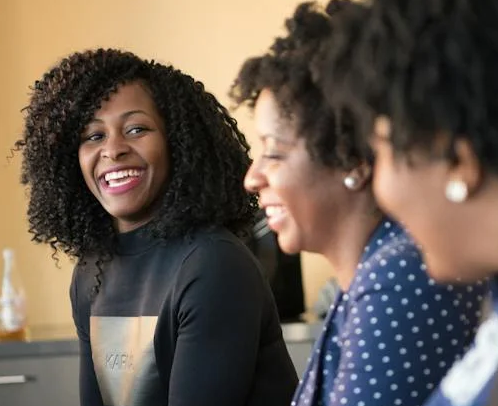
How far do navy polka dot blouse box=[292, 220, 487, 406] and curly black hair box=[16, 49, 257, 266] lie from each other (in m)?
0.57

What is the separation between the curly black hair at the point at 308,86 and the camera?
83 cm

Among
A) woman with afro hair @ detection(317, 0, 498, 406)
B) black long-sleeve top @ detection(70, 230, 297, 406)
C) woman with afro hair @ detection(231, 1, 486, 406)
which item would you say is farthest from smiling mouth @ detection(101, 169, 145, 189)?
woman with afro hair @ detection(317, 0, 498, 406)

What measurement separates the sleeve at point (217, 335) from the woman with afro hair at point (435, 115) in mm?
662

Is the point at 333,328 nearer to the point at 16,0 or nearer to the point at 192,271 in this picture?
the point at 192,271

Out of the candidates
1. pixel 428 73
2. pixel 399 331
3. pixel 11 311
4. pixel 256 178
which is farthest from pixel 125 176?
pixel 11 311

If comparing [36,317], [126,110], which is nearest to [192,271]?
[126,110]

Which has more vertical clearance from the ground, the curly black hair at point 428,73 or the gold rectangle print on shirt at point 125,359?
the curly black hair at point 428,73

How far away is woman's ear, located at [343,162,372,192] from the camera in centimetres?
89

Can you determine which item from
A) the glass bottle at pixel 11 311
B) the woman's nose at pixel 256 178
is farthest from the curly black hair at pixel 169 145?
the glass bottle at pixel 11 311

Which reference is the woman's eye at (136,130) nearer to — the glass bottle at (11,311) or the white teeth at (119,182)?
the white teeth at (119,182)

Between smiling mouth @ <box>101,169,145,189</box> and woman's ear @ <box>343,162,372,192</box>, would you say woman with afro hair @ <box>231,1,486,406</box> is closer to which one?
woman's ear @ <box>343,162,372,192</box>

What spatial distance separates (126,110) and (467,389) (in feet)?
2.90

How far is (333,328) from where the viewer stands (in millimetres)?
954

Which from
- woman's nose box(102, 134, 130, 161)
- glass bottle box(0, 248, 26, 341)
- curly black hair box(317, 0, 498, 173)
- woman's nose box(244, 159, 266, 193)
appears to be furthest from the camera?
glass bottle box(0, 248, 26, 341)
